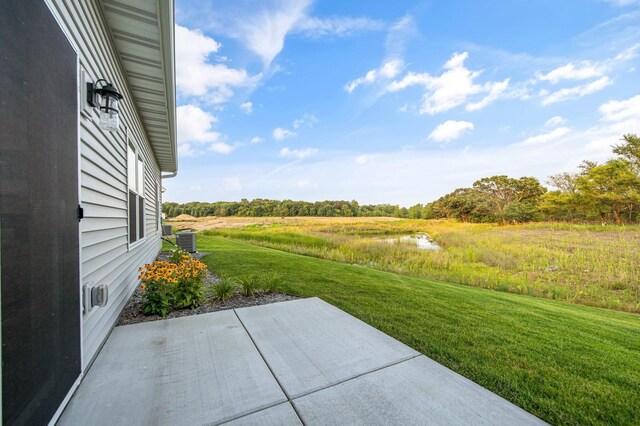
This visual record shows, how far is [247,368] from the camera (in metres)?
1.93

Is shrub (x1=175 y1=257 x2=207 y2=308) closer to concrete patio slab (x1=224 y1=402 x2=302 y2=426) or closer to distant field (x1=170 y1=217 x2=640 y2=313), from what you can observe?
concrete patio slab (x1=224 y1=402 x2=302 y2=426)

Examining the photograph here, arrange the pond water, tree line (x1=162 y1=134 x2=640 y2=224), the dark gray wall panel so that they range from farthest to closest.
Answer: tree line (x1=162 y1=134 x2=640 y2=224) < the pond water < the dark gray wall panel

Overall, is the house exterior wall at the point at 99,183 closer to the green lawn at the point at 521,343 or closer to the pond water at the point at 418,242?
the green lawn at the point at 521,343

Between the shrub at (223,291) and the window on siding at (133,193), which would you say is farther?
the window on siding at (133,193)

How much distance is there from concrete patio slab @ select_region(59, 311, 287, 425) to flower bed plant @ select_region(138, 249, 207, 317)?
0.50m

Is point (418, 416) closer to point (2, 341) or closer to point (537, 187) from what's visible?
point (2, 341)

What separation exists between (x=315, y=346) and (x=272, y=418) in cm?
86

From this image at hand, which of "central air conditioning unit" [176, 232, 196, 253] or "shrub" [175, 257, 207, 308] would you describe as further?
"central air conditioning unit" [176, 232, 196, 253]

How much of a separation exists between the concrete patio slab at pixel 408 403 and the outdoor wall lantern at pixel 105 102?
2450 mm

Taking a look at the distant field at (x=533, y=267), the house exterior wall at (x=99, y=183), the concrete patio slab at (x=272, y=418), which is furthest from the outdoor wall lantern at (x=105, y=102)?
the distant field at (x=533, y=267)

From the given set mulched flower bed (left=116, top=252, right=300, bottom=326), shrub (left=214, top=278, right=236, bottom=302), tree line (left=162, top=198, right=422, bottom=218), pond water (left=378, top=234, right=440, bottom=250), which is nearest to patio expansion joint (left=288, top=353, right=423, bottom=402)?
mulched flower bed (left=116, top=252, right=300, bottom=326)

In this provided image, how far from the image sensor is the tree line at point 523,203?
18984 mm

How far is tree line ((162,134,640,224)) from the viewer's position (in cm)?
1898

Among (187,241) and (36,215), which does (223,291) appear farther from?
(187,241)
